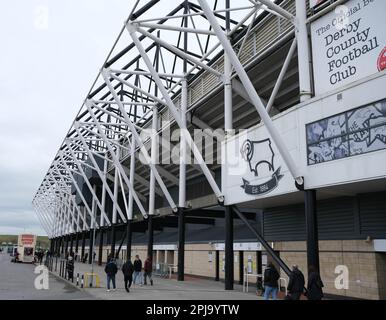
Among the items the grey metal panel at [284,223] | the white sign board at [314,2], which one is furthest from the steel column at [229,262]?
the white sign board at [314,2]

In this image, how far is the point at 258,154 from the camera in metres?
16.3

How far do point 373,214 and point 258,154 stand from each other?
186 inches

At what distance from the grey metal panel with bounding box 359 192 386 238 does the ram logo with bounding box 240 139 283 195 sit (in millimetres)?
3136

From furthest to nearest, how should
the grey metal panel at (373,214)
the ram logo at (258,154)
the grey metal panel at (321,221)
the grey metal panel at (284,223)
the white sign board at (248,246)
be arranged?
the white sign board at (248,246) < the grey metal panel at (284,223) < the ram logo at (258,154) < the grey metal panel at (321,221) < the grey metal panel at (373,214)

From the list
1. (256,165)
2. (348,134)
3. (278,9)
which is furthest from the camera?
(256,165)

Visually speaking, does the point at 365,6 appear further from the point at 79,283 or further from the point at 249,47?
the point at 79,283

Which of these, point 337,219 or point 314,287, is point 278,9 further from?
point 314,287

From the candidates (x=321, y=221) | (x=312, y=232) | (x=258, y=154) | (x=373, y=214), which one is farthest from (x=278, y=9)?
(x=321, y=221)

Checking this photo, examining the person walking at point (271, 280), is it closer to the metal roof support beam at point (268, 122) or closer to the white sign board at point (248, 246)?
the metal roof support beam at point (268, 122)

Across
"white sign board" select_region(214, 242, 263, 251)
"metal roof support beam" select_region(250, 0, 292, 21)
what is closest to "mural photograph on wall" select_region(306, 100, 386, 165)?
"metal roof support beam" select_region(250, 0, 292, 21)

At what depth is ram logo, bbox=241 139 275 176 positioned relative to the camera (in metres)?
15.5

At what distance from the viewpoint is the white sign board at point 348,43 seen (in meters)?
12.0

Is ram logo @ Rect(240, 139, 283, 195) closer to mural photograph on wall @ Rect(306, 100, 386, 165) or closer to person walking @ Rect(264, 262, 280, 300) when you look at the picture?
mural photograph on wall @ Rect(306, 100, 386, 165)

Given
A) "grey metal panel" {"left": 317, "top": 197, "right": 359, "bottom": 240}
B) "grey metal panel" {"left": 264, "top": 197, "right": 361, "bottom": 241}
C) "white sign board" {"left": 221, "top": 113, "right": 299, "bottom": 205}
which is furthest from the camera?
"grey metal panel" {"left": 264, "top": 197, "right": 361, "bottom": 241}
